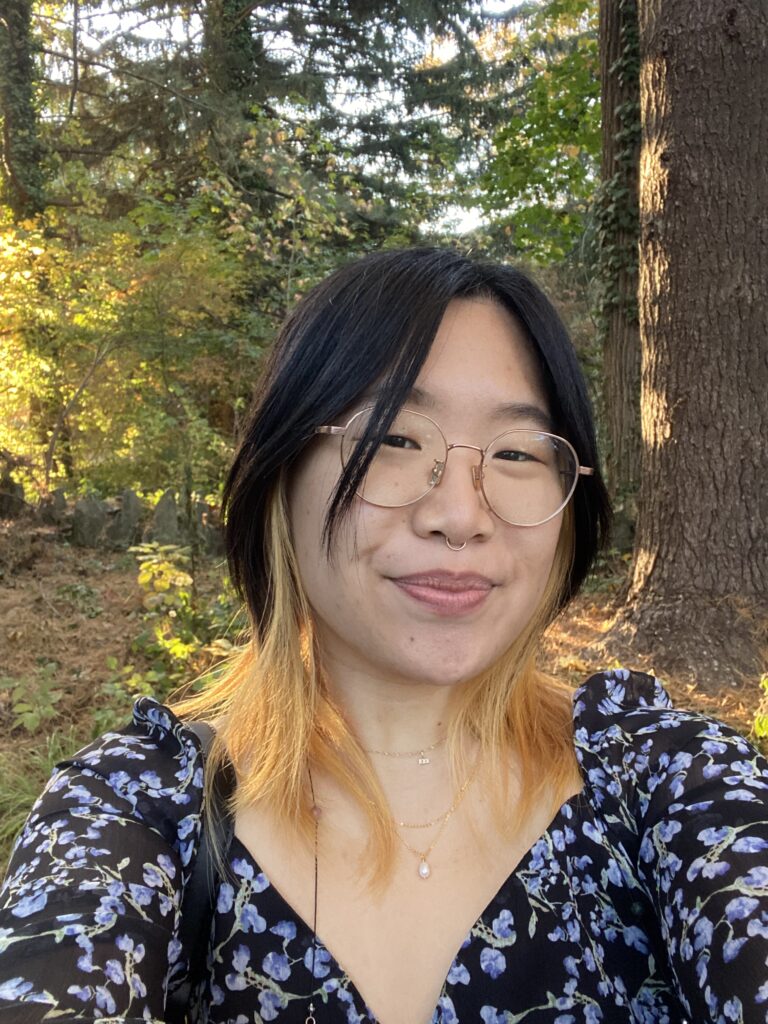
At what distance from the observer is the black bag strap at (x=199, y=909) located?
4.05 feet

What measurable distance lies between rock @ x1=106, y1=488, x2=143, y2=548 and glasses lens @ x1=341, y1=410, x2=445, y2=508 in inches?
362

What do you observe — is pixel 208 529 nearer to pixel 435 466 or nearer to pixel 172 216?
pixel 172 216

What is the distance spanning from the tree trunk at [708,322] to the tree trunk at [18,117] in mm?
9747

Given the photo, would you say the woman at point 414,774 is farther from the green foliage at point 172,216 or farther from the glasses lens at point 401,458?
the green foliage at point 172,216

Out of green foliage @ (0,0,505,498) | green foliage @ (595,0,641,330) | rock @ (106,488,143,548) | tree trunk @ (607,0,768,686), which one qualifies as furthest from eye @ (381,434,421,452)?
rock @ (106,488,143,548)

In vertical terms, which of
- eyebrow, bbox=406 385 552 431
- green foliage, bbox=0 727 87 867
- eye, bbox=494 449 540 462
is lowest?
green foliage, bbox=0 727 87 867

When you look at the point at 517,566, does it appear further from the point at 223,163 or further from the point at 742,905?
the point at 223,163

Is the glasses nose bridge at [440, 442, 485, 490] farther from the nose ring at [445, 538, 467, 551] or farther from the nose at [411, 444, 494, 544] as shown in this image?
the nose ring at [445, 538, 467, 551]

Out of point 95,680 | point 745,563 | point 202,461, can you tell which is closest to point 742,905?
point 745,563

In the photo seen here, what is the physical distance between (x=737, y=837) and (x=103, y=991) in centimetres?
94

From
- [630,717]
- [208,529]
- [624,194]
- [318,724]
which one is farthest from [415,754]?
[208,529]

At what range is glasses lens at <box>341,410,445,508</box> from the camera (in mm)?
1307

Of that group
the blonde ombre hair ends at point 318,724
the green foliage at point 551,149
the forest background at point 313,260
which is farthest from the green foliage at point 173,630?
the green foliage at point 551,149

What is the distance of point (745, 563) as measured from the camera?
13.5 ft
